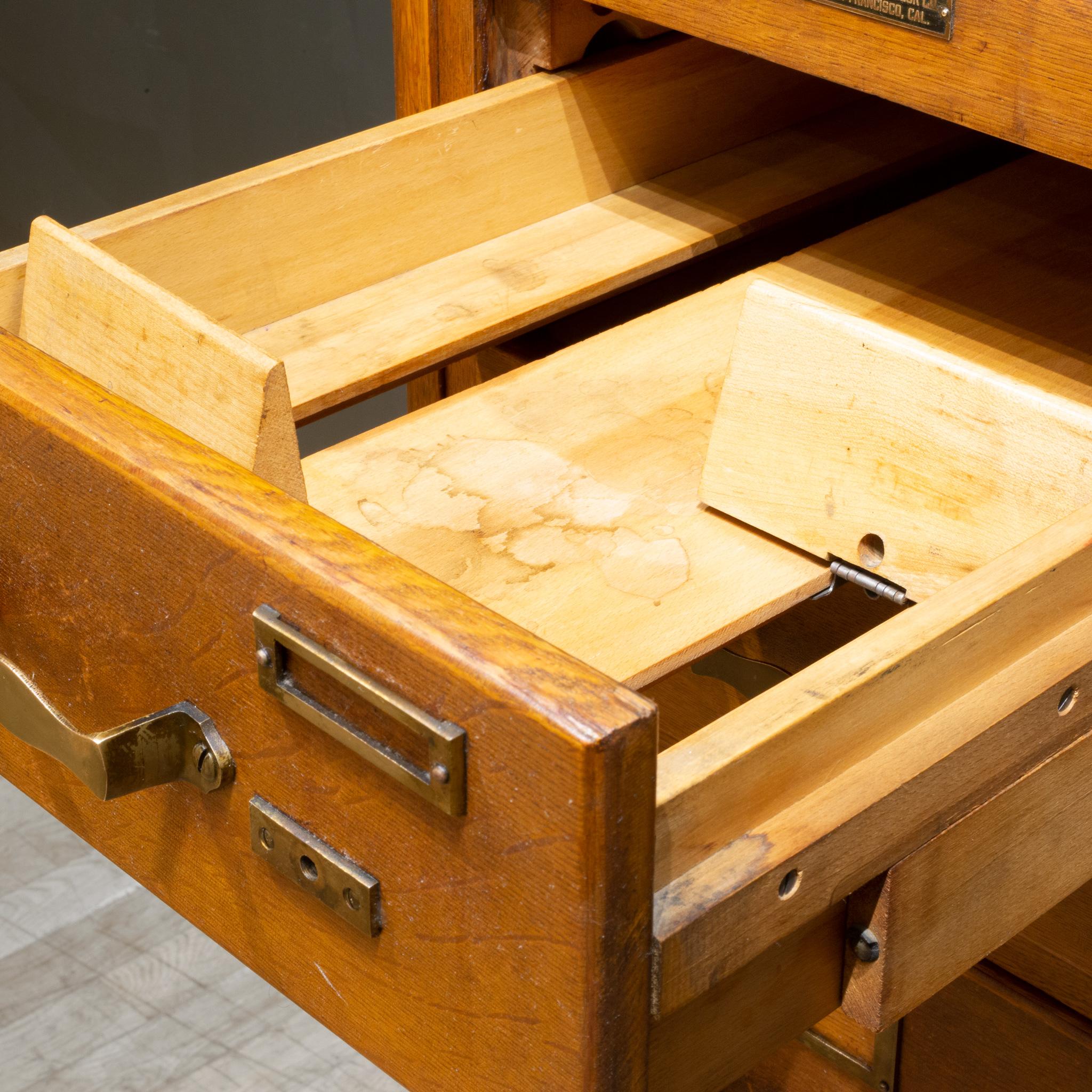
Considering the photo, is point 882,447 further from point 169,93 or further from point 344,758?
point 169,93

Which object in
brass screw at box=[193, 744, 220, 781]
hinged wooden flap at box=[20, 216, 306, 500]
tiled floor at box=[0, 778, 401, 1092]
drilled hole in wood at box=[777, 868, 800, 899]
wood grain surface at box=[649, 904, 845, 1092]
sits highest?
hinged wooden flap at box=[20, 216, 306, 500]

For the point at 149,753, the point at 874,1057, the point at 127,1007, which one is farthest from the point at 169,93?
the point at 149,753

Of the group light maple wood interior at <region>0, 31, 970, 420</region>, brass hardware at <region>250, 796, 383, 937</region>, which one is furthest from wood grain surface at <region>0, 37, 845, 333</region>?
brass hardware at <region>250, 796, 383, 937</region>

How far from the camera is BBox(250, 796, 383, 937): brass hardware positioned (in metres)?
0.54

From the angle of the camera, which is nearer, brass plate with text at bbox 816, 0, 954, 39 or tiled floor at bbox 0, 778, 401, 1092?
brass plate with text at bbox 816, 0, 954, 39

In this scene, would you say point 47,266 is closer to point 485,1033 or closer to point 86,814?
point 86,814

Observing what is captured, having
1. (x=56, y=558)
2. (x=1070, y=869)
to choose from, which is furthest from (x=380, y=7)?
(x=1070, y=869)

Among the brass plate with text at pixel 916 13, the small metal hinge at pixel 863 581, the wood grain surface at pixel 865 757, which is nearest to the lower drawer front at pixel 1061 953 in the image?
the small metal hinge at pixel 863 581

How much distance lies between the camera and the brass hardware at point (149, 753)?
0.58 meters

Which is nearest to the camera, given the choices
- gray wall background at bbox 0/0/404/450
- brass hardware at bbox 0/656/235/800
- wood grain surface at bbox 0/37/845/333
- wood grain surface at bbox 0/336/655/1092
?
wood grain surface at bbox 0/336/655/1092

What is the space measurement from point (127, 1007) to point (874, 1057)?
78 centimetres

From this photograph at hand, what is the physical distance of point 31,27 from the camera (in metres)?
2.10

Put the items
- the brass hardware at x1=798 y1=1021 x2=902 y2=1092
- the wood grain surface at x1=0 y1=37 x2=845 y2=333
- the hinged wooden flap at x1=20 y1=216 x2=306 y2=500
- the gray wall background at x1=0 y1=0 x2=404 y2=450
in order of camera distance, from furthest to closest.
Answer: the gray wall background at x1=0 y1=0 x2=404 y2=450, the brass hardware at x1=798 y1=1021 x2=902 y2=1092, the wood grain surface at x1=0 y1=37 x2=845 y2=333, the hinged wooden flap at x1=20 y1=216 x2=306 y2=500

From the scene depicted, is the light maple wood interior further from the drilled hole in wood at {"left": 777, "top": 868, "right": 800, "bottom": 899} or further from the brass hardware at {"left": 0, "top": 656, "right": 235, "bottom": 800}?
the drilled hole in wood at {"left": 777, "top": 868, "right": 800, "bottom": 899}
